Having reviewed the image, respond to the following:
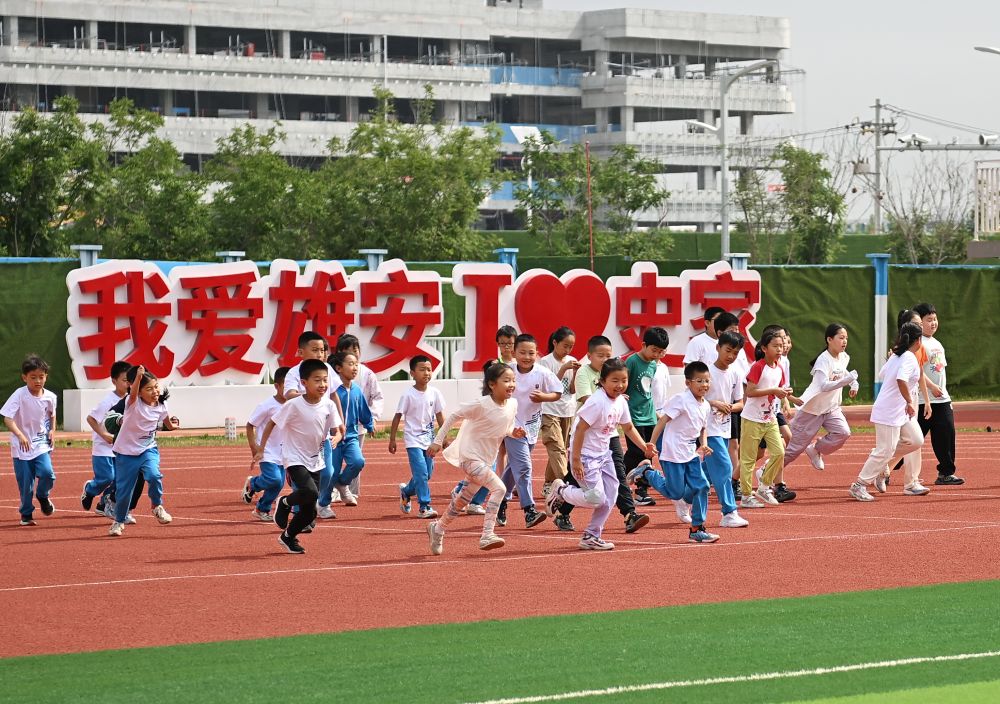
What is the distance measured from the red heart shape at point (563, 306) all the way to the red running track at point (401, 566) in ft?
36.2

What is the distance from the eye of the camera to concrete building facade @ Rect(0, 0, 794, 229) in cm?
8531

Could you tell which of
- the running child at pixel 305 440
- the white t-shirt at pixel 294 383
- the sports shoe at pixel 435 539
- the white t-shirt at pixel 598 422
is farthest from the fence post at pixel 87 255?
the white t-shirt at pixel 598 422

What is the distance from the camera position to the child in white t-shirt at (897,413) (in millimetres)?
17562

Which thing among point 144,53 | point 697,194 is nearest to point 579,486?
point 144,53

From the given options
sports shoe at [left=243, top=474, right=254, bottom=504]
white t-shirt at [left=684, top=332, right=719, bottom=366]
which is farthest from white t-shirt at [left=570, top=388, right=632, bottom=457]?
sports shoe at [left=243, top=474, right=254, bottom=504]

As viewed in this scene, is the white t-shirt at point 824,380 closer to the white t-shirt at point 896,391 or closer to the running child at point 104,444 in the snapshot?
the white t-shirt at point 896,391

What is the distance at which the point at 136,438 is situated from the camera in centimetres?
1523

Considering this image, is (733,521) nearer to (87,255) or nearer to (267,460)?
(267,460)

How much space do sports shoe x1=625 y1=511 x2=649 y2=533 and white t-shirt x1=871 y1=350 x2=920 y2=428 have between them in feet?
12.9

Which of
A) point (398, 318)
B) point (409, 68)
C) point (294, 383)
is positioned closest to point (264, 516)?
point (294, 383)

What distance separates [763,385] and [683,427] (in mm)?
2229

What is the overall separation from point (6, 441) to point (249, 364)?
13.0 feet

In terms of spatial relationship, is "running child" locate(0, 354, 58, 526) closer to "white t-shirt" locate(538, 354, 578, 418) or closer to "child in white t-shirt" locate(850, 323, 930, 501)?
"white t-shirt" locate(538, 354, 578, 418)

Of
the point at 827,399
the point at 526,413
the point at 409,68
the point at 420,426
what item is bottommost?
the point at 420,426
